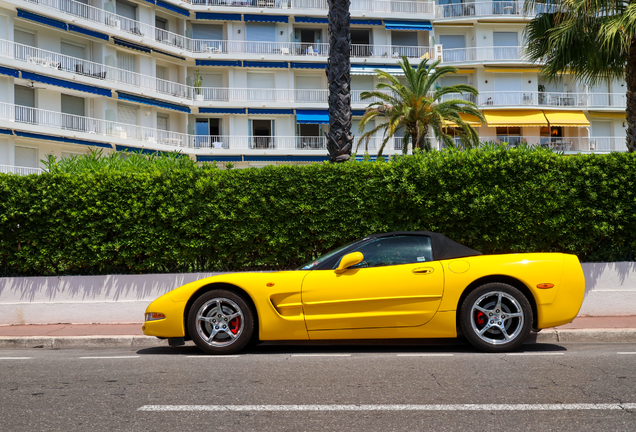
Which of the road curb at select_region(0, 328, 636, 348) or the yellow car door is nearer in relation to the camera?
the yellow car door

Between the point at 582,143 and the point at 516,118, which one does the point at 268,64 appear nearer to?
the point at 516,118

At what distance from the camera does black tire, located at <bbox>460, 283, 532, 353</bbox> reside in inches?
255

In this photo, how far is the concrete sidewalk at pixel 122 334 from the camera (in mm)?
7648

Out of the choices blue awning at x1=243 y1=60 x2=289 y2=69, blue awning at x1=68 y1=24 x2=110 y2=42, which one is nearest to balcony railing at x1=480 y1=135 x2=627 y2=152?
blue awning at x1=243 y1=60 x2=289 y2=69

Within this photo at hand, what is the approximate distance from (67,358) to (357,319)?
136 inches

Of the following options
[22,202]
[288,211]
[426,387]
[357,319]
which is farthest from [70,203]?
[426,387]

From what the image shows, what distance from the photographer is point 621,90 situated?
4334 centimetres

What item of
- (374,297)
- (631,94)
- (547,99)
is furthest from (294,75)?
(374,297)

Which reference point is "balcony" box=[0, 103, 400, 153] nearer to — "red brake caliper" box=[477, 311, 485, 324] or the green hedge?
the green hedge

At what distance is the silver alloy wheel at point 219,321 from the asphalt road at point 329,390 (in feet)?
0.85

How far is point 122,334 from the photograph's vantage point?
8.50 meters

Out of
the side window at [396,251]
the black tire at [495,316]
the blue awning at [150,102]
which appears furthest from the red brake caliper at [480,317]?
the blue awning at [150,102]

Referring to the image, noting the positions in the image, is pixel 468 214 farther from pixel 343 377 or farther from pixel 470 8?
pixel 470 8

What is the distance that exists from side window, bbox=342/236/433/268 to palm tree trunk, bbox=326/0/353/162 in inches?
229
